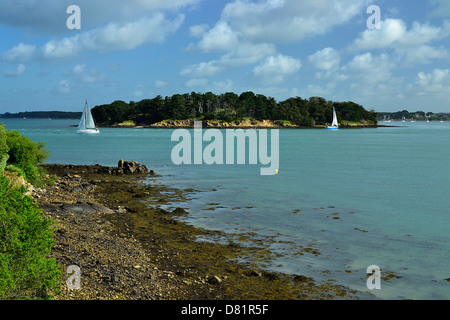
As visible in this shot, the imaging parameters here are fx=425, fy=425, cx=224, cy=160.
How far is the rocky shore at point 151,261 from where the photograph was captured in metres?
13.0

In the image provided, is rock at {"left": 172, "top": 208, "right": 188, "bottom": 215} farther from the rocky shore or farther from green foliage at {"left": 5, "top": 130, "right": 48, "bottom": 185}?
green foliage at {"left": 5, "top": 130, "right": 48, "bottom": 185}

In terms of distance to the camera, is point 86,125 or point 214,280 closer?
point 214,280

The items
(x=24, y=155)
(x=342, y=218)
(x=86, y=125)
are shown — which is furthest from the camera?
(x=86, y=125)

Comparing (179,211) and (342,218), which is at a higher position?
(179,211)

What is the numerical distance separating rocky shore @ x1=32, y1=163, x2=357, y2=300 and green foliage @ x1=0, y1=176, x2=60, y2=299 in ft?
3.05

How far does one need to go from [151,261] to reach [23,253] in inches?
243

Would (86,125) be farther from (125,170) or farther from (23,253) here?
(23,253)

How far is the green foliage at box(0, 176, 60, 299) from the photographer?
9.92 metres

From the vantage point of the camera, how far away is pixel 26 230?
36.3 ft

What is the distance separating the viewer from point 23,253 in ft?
34.3

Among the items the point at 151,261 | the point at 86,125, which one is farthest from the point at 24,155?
the point at 86,125

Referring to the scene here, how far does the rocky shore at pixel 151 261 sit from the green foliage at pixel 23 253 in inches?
36.6

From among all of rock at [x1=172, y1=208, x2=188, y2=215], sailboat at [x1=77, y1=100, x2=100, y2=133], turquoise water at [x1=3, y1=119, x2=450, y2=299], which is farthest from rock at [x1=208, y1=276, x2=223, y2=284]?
sailboat at [x1=77, y1=100, x2=100, y2=133]
